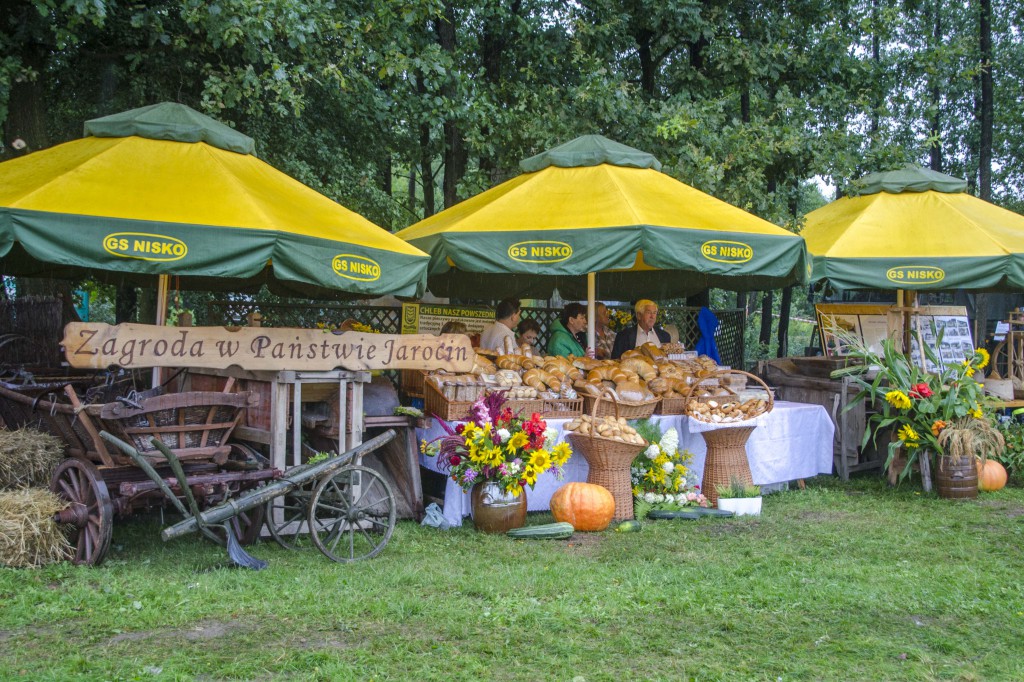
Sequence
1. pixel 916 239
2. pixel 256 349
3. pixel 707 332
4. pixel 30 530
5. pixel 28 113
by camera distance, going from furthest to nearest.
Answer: pixel 707 332, pixel 28 113, pixel 916 239, pixel 256 349, pixel 30 530

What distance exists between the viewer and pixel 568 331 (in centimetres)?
935

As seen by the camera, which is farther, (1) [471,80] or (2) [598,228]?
(1) [471,80]

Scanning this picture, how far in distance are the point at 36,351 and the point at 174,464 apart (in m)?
4.99

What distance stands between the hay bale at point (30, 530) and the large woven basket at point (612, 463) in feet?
11.7

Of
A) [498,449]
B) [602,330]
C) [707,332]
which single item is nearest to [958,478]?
[602,330]

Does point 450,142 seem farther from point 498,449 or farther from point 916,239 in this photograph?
point 498,449

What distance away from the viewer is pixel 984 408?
8.34 metres

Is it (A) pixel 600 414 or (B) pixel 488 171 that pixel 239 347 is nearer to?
(A) pixel 600 414

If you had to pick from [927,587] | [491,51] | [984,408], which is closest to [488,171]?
[491,51]

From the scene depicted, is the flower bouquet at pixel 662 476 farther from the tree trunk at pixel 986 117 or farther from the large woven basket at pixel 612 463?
the tree trunk at pixel 986 117

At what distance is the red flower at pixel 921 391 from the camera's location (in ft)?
26.6

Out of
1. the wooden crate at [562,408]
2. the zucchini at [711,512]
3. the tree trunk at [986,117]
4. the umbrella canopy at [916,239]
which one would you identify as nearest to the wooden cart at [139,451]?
the wooden crate at [562,408]

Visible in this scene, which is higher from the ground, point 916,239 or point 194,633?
point 916,239

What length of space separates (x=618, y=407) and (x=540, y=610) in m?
2.67
